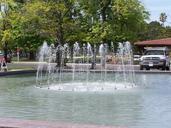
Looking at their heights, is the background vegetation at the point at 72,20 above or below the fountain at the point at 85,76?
above

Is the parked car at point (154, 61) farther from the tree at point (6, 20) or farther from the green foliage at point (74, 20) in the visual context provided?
the tree at point (6, 20)

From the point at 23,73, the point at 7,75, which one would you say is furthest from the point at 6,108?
the point at 23,73

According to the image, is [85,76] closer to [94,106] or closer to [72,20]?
[72,20]

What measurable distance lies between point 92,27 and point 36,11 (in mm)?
6445

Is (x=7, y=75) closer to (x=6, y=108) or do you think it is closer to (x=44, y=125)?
(x=6, y=108)

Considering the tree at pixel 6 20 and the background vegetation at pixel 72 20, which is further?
the tree at pixel 6 20

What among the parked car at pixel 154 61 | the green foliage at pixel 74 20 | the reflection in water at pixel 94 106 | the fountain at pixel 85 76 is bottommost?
the reflection in water at pixel 94 106

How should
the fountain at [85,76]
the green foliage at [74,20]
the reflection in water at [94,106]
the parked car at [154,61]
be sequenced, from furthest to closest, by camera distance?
the green foliage at [74,20] → the parked car at [154,61] → the fountain at [85,76] → the reflection in water at [94,106]

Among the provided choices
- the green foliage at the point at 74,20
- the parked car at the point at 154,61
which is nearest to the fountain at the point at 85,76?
the green foliage at the point at 74,20

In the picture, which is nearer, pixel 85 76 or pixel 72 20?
pixel 85 76

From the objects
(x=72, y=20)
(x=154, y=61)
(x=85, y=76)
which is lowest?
(x=85, y=76)

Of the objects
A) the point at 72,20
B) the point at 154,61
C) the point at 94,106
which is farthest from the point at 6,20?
the point at 94,106

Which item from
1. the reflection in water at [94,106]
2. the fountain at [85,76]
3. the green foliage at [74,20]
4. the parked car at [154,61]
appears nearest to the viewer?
the reflection in water at [94,106]

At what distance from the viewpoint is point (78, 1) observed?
140ft
